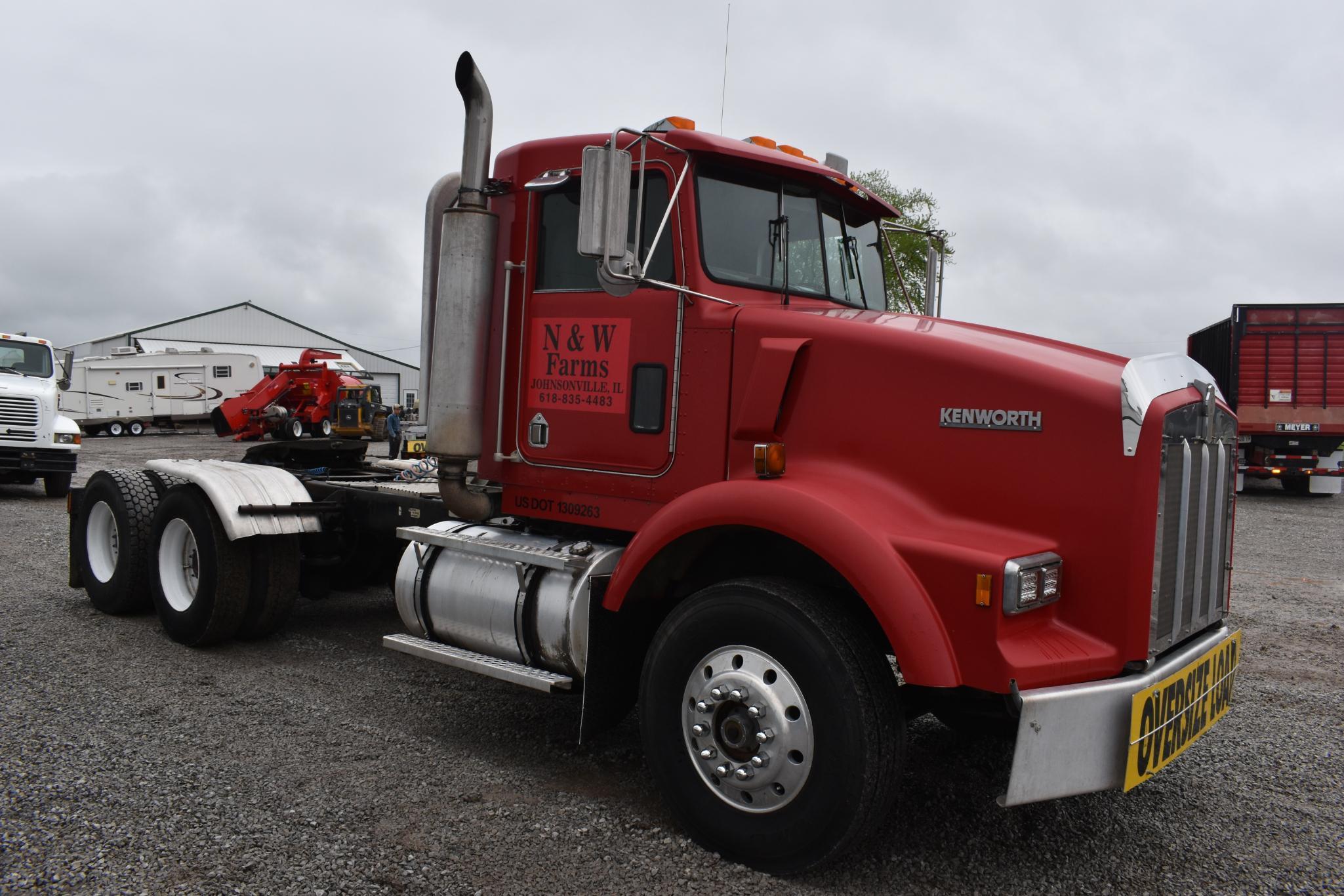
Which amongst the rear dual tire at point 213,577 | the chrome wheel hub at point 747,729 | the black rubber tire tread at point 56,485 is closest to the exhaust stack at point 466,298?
the chrome wheel hub at point 747,729

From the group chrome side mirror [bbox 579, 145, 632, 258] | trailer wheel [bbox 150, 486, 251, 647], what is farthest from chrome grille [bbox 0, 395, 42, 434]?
chrome side mirror [bbox 579, 145, 632, 258]

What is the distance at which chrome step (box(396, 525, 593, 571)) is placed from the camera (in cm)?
430

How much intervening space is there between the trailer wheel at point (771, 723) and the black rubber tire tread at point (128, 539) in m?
4.67

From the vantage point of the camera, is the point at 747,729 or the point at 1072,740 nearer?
the point at 1072,740

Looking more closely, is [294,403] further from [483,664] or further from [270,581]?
[483,664]

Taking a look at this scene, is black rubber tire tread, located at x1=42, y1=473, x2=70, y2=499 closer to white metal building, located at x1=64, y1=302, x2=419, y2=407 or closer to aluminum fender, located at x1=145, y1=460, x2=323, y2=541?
aluminum fender, located at x1=145, y1=460, x2=323, y2=541

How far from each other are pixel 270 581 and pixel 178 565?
0.80 meters

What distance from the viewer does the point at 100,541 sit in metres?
7.18

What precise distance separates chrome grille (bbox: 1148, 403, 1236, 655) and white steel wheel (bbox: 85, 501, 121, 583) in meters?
6.81

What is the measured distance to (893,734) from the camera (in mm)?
3219

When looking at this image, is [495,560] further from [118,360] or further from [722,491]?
[118,360]

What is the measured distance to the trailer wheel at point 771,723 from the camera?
3.19m

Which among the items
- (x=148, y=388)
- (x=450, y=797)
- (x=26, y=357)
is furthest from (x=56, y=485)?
(x=148, y=388)

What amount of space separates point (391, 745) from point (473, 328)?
2028 mm
